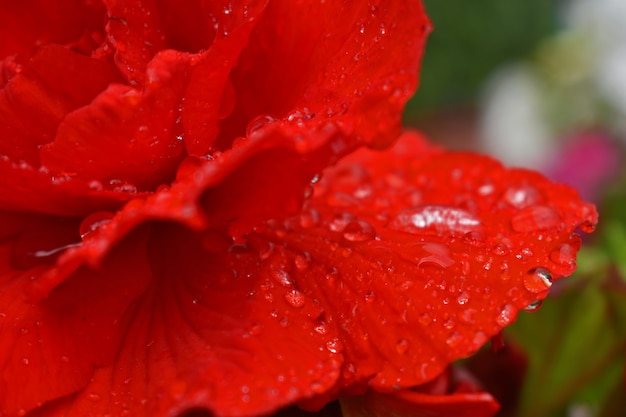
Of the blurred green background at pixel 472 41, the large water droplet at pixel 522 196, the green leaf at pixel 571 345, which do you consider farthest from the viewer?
the blurred green background at pixel 472 41

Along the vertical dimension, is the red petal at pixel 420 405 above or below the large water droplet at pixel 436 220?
below

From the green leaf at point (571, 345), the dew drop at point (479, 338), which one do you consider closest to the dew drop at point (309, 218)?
the dew drop at point (479, 338)

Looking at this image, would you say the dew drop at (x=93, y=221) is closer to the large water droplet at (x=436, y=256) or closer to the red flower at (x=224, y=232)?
the red flower at (x=224, y=232)

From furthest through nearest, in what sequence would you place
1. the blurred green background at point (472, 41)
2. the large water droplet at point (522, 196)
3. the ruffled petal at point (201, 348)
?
the blurred green background at point (472, 41) < the large water droplet at point (522, 196) < the ruffled petal at point (201, 348)

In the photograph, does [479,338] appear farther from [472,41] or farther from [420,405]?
[472,41]

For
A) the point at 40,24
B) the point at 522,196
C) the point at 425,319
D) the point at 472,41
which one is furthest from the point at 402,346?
the point at 472,41

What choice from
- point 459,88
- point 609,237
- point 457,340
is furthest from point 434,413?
point 459,88

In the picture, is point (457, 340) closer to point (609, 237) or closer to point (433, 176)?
point (433, 176)

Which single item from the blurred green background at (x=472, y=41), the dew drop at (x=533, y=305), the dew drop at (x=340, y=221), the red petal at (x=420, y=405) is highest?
the blurred green background at (x=472, y=41)
